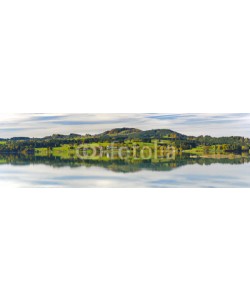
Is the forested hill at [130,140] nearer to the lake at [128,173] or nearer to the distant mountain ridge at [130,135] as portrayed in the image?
the distant mountain ridge at [130,135]

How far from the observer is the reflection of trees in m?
6.93

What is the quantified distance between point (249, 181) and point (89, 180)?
246 cm

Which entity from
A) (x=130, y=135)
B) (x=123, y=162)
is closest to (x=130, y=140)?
(x=130, y=135)

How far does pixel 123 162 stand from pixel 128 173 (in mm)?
233

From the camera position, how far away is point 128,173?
6.87m

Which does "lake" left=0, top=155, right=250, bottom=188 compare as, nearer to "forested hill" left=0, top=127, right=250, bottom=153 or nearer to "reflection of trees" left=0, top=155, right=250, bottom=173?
"reflection of trees" left=0, top=155, right=250, bottom=173

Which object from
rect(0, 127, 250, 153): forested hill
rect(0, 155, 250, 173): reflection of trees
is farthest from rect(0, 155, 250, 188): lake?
rect(0, 127, 250, 153): forested hill

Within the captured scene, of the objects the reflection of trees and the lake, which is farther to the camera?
the reflection of trees

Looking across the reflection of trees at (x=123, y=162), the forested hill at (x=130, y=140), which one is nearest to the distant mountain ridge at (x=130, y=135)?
the forested hill at (x=130, y=140)

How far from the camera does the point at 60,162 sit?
277 inches

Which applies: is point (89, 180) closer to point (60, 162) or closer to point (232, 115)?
point (60, 162)

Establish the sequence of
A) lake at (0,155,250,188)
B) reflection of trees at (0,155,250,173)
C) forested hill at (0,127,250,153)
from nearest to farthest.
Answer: lake at (0,155,250,188)
reflection of trees at (0,155,250,173)
forested hill at (0,127,250,153)

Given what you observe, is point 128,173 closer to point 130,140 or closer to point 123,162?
point 123,162

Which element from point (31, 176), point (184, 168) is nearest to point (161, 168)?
point (184, 168)
